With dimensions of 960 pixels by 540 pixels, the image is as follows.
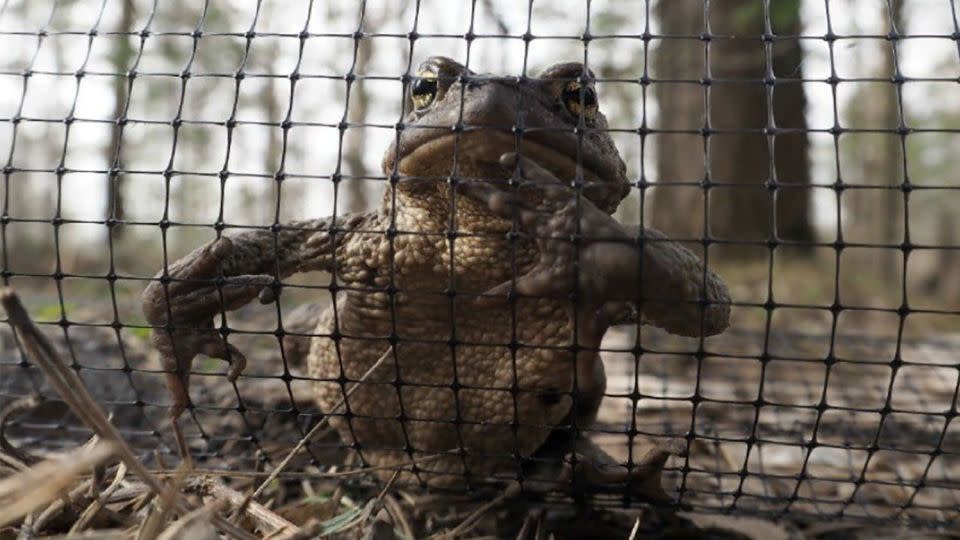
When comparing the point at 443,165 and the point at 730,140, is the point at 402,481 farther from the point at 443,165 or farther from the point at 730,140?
the point at 730,140

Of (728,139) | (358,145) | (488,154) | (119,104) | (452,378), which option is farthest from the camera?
(358,145)

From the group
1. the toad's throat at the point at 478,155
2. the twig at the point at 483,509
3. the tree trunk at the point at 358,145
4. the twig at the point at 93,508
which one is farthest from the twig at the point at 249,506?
the tree trunk at the point at 358,145

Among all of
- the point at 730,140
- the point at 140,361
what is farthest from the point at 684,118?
the point at 140,361

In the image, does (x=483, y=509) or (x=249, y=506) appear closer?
(x=249, y=506)

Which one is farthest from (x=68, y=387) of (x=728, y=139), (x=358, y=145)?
(x=358, y=145)

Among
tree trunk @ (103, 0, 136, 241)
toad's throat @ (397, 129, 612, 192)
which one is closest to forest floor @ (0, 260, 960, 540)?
tree trunk @ (103, 0, 136, 241)

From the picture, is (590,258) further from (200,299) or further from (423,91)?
(200,299)

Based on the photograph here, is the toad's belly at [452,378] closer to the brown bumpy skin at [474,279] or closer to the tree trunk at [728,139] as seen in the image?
the brown bumpy skin at [474,279]
